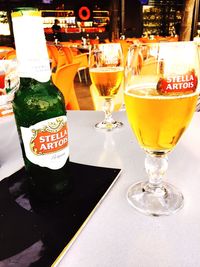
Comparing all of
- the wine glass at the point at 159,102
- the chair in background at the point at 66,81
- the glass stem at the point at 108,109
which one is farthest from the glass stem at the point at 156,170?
the chair in background at the point at 66,81

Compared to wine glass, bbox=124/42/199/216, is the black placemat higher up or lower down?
lower down

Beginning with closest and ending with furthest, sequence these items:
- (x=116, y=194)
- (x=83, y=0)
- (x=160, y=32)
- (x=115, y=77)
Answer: (x=116, y=194) → (x=115, y=77) → (x=83, y=0) → (x=160, y=32)

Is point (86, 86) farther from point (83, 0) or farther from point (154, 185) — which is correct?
point (83, 0)

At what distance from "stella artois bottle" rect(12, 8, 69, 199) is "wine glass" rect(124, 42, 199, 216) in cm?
14

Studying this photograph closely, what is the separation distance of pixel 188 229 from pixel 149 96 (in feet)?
0.73

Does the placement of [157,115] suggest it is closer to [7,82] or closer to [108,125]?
[108,125]

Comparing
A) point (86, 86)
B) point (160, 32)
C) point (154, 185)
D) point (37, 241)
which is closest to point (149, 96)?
point (154, 185)

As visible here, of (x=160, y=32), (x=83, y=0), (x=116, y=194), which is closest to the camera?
(x=116, y=194)

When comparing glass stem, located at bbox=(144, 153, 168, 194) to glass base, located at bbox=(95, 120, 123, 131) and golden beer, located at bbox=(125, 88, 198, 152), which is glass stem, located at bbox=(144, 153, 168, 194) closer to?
golden beer, located at bbox=(125, 88, 198, 152)

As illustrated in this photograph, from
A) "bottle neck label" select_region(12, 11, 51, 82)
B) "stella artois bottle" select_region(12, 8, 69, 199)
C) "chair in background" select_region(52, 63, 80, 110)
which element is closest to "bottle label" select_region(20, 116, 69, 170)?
"stella artois bottle" select_region(12, 8, 69, 199)

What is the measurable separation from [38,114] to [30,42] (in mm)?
137

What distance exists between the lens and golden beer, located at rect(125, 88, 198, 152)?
1.58 feet

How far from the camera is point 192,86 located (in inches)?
18.8

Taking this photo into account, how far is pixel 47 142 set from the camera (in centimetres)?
51
